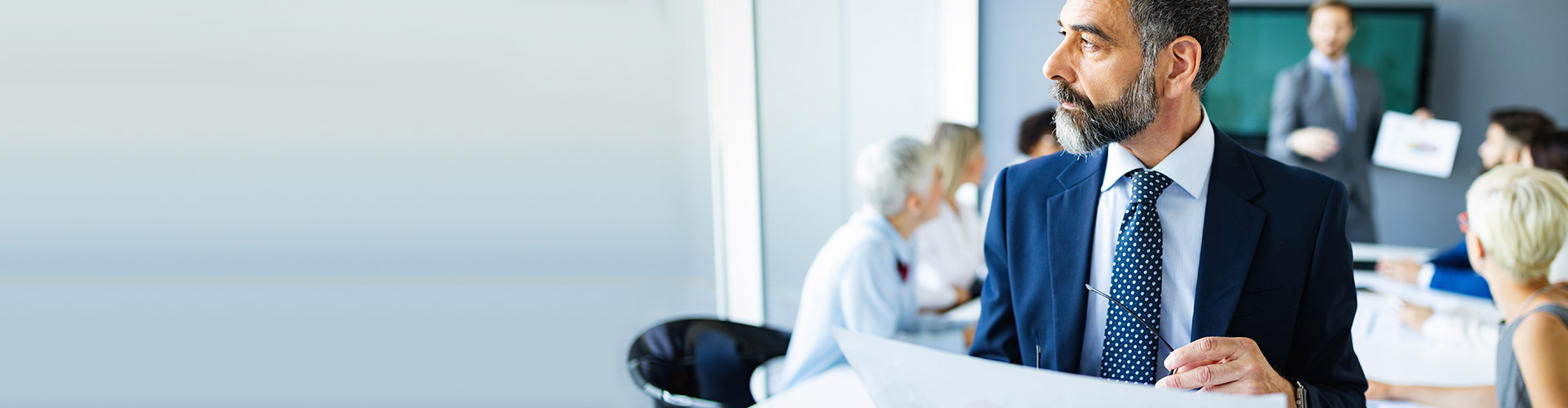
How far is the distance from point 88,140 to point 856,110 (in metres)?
3.51

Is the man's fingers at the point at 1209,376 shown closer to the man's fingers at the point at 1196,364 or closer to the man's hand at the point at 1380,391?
the man's fingers at the point at 1196,364

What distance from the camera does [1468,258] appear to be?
343 centimetres

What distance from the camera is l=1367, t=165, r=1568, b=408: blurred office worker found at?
176 cm

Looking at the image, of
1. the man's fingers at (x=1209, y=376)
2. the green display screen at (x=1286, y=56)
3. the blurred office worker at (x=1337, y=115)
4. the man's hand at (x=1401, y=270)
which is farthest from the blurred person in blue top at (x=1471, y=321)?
the green display screen at (x=1286, y=56)

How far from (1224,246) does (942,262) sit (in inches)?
98.1

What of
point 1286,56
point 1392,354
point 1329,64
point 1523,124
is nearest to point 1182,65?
point 1392,354

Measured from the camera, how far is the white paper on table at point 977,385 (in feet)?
3.01

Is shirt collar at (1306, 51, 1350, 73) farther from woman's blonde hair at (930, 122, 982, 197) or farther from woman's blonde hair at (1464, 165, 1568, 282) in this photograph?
woman's blonde hair at (1464, 165, 1568, 282)

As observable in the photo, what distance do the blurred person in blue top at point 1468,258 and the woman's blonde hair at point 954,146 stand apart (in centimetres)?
154

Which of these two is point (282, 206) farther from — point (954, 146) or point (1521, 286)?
point (954, 146)

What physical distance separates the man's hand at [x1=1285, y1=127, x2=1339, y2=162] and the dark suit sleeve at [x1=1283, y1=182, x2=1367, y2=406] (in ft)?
14.4

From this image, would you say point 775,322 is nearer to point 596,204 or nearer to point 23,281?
point 596,204

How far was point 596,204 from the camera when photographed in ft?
8.61

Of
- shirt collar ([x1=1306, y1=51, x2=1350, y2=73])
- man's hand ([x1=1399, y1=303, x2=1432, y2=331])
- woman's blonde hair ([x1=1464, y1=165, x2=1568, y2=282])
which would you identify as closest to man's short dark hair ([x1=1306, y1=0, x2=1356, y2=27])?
shirt collar ([x1=1306, y1=51, x2=1350, y2=73])
